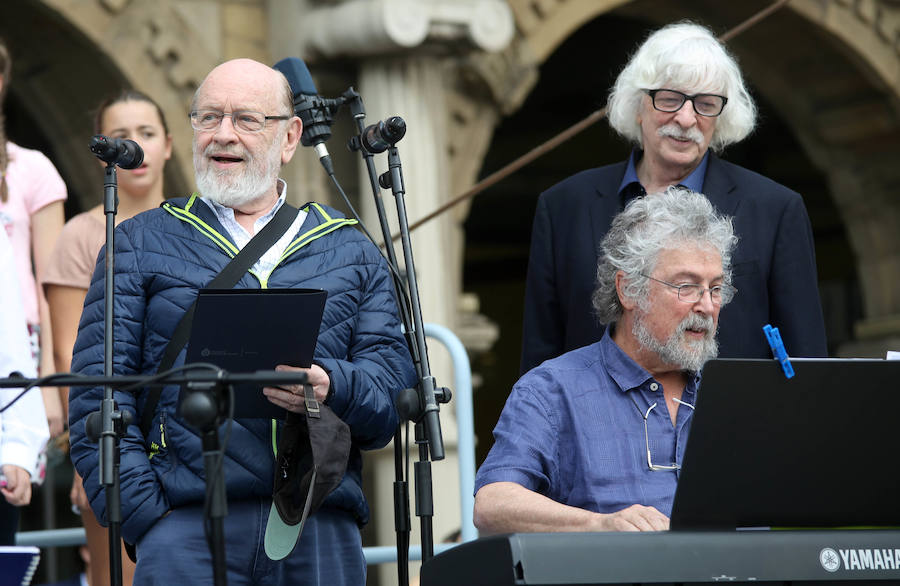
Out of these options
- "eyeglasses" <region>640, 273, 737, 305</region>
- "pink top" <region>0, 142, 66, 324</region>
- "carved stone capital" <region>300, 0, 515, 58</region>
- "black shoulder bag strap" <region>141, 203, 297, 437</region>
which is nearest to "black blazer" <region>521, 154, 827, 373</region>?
"eyeglasses" <region>640, 273, 737, 305</region>

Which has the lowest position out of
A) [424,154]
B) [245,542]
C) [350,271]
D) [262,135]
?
[245,542]

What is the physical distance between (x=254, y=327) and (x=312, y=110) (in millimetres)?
913

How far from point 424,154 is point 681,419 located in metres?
3.43

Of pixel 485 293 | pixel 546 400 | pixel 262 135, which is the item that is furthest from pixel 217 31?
pixel 485 293

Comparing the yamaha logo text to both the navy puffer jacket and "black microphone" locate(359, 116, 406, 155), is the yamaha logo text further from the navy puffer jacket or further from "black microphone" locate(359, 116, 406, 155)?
"black microphone" locate(359, 116, 406, 155)

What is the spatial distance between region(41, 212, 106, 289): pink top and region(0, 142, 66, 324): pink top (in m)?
0.18

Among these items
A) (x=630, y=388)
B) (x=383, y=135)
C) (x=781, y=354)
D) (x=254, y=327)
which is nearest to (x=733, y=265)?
(x=630, y=388)

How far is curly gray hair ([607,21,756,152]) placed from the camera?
150 inches

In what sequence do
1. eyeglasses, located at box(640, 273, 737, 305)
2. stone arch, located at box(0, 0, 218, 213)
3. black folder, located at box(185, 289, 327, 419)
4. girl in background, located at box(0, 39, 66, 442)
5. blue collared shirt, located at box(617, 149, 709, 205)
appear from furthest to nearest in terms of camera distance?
stone arch, located at box(0, 0, 218, 213) < girl in background, located at box(0, 39, 66, 442) < blue collared shirt, located at box(617, 149, 709, 205) < eyeglasses, located at box(640, 273, 737, 305) < black folder, located at box(185, 289, 327, 419)

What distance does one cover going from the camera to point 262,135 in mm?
3465

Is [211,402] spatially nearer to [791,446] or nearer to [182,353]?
[182,353]

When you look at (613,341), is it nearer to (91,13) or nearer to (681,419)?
(681,419)

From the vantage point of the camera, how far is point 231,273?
3.28 meters

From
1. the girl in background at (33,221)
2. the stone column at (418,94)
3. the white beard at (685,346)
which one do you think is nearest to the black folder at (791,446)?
the white beard at (685,346)
